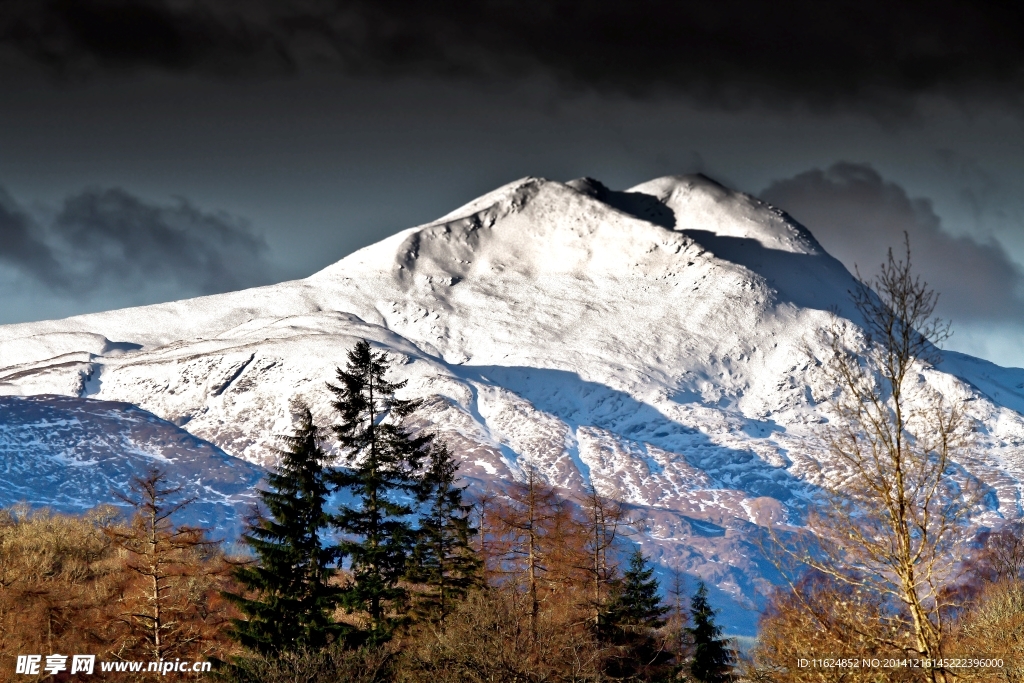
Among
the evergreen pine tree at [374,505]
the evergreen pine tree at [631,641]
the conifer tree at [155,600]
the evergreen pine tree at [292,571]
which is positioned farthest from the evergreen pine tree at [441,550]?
the conifer tree at [155,600]

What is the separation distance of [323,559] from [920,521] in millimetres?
28858

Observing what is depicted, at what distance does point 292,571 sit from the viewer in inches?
1612

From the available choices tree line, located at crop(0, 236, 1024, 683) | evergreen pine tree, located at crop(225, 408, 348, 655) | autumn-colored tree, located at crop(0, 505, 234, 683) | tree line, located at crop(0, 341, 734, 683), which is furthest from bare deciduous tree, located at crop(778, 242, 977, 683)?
autumn-colored tree, located at crop(0, 505, 234, 683)

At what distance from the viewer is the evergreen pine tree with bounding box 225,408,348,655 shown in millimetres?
39781

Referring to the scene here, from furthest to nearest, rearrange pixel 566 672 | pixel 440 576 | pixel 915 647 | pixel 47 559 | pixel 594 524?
pixel 47 559 < pixel 594 524 < pixel 440 576 < pixel 566 672 < pixel 915 647

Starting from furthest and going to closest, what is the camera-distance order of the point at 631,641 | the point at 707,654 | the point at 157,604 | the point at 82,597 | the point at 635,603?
the point at 707,654 < the point at 635,603 < the point at 82,597 < the point at 631,641 < the point at 157,604

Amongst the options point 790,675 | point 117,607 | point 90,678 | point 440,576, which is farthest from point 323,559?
point 790,675

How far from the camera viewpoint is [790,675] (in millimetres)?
17875

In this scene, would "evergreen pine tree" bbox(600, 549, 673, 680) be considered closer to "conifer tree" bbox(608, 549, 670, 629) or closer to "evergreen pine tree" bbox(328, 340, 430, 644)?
"conifer tree" bbox(608, 549, 670, 629)

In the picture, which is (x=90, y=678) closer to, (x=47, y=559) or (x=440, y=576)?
(x=440, y=576)

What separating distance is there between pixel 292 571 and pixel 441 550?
861 cm

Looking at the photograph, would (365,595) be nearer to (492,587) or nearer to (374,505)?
(374,505)

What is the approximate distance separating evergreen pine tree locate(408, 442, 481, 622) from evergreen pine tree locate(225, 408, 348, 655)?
5031mm

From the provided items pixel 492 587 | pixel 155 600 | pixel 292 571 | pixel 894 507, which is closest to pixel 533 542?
pixel 492 587
